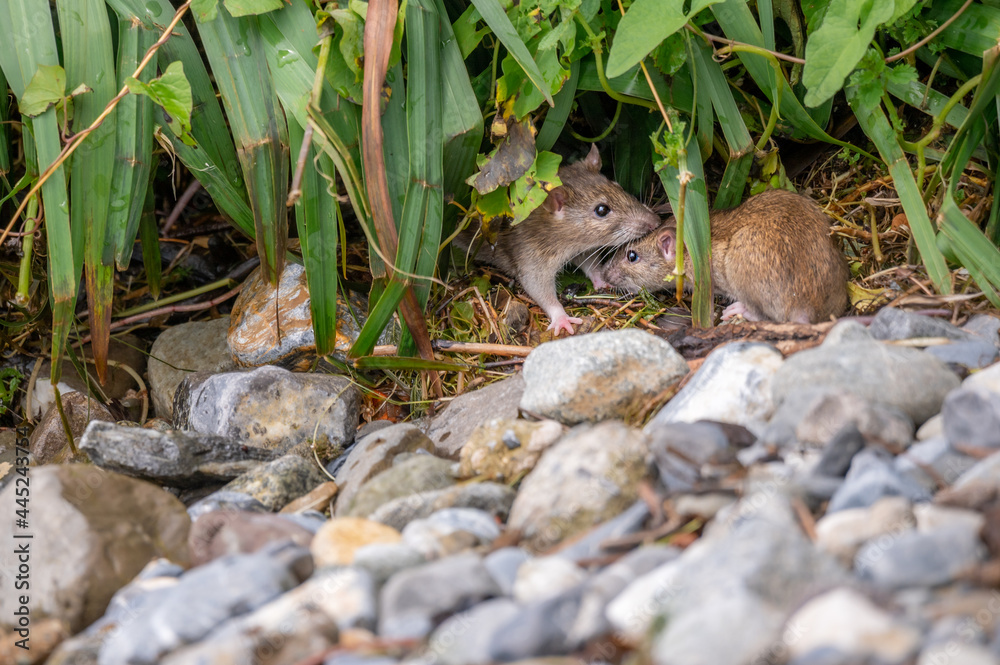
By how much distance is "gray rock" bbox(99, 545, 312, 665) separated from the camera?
5.66 feet

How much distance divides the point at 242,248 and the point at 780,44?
2.95 meters

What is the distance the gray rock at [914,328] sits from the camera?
102 inches

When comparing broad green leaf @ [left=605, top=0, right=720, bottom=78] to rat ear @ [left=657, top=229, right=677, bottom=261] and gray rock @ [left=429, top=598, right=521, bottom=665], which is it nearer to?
rat ear @ [left=657, top=229, right=677, bottom=261]

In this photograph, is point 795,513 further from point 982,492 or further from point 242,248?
point 242,248

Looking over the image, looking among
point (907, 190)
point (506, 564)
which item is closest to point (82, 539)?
point (506, 564)

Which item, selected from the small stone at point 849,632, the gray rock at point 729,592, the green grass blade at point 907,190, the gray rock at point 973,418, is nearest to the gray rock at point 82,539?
the gray rock at point 729,592

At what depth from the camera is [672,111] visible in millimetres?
3422

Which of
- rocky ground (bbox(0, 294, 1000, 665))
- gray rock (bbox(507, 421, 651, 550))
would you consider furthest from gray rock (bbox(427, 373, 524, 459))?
gray rock (bbox(507, 421, 651, 550))

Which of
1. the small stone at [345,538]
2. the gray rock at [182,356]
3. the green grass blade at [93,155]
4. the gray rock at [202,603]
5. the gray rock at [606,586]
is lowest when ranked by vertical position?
the gray rock at [182,356]

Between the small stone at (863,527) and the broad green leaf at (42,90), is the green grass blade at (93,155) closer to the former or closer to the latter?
the broad green leaf at (42,90)

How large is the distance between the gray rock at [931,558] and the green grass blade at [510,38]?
1.97 m

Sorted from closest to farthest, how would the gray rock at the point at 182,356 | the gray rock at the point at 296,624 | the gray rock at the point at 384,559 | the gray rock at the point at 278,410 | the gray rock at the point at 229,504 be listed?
→ the gray rock at the point at 296,624 → the gray rock at the point at 384,559 → the gray rock at the point at 229,504 → the gray rock at the point at 278,410 → the gray rock at the point at 182,356

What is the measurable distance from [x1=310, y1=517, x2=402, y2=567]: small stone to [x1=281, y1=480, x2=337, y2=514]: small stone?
0.51m

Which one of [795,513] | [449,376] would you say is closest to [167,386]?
[449,376]
